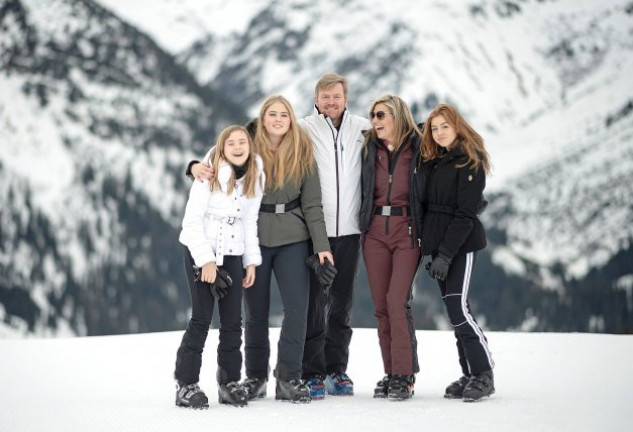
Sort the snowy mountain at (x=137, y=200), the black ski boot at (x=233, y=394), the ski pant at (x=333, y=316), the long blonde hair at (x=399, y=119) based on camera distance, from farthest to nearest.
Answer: the snowy mountain at (x=137, y=200) → the ski pant at (x=333, y=316) → the long blonde hair at (x=399, y=119) → the black ski boot at (x=233, y=394)

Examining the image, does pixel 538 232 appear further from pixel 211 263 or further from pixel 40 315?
pixel 211 263

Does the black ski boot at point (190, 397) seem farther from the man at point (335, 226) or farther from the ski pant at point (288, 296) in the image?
the man at point (335, 226)

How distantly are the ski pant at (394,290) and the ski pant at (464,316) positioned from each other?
9.2 inches

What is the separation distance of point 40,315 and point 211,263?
269ft

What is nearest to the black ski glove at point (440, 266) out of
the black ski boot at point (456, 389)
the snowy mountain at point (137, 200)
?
the black ski boot at point (456, 389)

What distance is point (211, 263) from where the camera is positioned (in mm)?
5793

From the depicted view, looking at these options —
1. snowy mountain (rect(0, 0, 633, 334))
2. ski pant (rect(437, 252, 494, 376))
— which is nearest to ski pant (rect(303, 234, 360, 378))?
ski pant (rect(437, 252, 494, 376))

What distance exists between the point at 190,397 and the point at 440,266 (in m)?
1.59

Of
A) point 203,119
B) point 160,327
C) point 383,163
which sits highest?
point 203,119

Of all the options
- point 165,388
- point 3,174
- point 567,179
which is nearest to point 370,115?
point 165,388

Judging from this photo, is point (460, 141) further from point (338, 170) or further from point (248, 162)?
point (248, 162)

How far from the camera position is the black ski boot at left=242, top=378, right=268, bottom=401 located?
6.25 meters

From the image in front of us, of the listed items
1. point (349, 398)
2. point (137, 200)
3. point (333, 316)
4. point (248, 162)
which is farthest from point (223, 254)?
point (137, 200)

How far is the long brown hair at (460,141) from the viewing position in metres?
6.23
